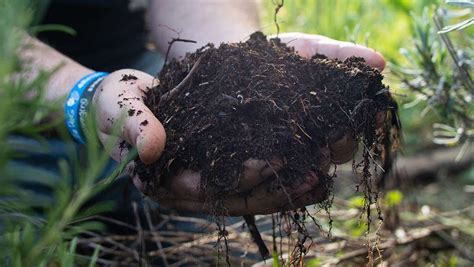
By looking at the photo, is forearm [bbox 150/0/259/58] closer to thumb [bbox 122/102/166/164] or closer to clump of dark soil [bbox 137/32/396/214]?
clump of dark soil [bbox 137/32/396/214]

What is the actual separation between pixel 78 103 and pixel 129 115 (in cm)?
29

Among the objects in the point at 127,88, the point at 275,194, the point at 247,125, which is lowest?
the point at 275,194

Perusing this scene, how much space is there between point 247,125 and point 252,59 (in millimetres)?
195

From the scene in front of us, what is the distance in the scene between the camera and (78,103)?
1.39 meters

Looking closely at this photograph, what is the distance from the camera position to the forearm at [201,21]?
79.7 inches

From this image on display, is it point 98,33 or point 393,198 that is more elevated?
point 98,33

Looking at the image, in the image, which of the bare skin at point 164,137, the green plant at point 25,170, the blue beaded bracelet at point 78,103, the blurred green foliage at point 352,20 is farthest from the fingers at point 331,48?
the blurred green foliage at point 352,20

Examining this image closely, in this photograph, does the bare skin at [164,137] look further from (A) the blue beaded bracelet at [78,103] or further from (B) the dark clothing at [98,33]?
(B) the dark clothing at [98,33]

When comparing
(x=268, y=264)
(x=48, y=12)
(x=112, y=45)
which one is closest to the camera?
(x=268, y=264)

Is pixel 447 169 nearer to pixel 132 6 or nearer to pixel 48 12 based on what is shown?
pixel 132 6

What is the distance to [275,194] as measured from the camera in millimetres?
1150

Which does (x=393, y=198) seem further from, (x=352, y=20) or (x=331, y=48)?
(x=352, y=20)

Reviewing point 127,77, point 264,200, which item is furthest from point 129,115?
point 264,200

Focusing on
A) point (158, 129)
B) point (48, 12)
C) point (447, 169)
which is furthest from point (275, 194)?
point (447, 169)
